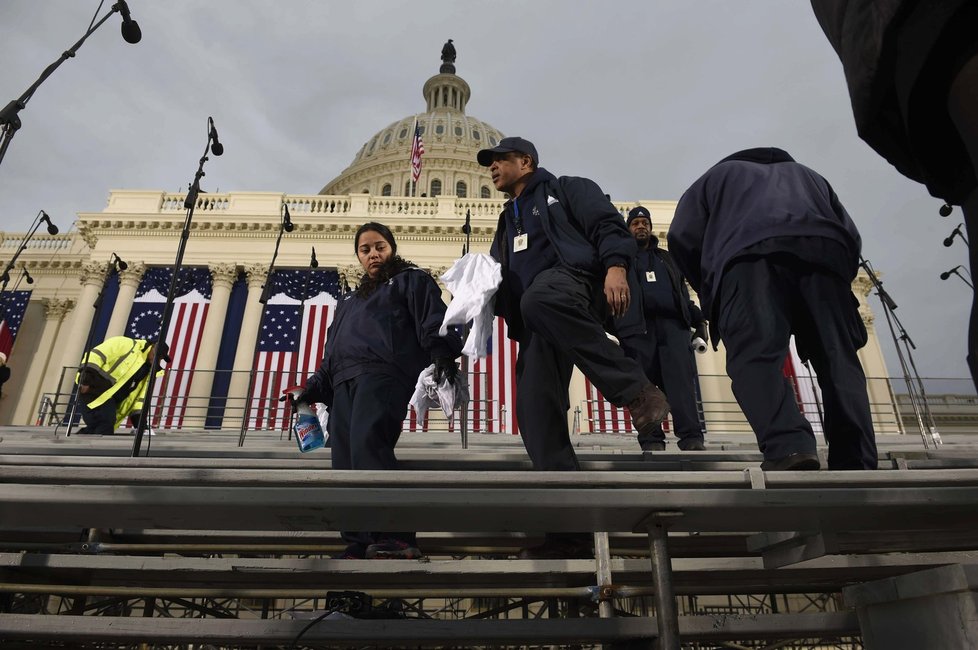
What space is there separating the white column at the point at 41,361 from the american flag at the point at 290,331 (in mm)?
12902

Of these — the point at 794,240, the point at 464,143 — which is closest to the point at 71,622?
the point at 794,240

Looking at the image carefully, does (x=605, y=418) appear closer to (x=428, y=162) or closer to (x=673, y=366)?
(x=673, y=366)

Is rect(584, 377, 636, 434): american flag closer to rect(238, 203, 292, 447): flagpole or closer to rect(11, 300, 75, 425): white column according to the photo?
rect(238, 203, 292, 447): flagpole

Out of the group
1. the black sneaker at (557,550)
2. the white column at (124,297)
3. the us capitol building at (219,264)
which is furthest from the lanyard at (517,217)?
Answer: the white column at (124,297)

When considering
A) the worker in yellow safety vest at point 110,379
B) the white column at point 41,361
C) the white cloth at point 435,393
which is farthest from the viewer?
the white column at point 41,361

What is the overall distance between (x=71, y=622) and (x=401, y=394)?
6.22 ft

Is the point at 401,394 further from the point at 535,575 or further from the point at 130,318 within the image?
the point at 130,318

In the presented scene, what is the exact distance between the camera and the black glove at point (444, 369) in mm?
3992

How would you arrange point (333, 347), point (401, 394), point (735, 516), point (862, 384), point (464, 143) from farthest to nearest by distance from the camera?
point (464, 143)
point (333, 347)
point (401, 394)
point (862, 384)
point (735, 516)

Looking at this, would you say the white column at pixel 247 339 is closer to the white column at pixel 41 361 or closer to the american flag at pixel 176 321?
the american flag at pixel 176 321

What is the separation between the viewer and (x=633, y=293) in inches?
213

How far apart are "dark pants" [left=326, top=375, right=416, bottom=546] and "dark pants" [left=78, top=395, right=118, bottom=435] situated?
19.7ft

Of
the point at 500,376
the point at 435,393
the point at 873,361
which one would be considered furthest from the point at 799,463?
the point at 873,361

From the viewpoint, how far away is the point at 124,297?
26266mm
